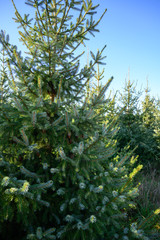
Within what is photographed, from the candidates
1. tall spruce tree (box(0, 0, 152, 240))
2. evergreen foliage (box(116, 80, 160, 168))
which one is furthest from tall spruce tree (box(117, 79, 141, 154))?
tall spruce tree (box(0, 0, 152, 240))

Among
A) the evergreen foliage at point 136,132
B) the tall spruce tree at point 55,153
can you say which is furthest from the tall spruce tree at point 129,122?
the tall spruce tree at point 55,153

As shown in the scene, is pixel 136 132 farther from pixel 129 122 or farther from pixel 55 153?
pixel 55 153

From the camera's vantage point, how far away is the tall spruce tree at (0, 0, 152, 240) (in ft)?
6.73

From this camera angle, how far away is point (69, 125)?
2209 millimetres

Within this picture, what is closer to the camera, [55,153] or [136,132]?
[55,153]

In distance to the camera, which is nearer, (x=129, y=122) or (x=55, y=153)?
(x=55, y=153)

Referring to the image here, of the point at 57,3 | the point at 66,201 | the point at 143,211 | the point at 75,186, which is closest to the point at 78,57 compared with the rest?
the point at 57,3

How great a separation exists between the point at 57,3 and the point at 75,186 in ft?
11.2

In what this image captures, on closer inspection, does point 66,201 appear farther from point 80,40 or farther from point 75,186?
point 80,40

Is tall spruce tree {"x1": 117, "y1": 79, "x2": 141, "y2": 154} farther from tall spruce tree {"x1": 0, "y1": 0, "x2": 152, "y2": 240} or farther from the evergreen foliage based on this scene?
tall spruce tree {"x1": 0, "y1": 0, "x2": 152, "y2": 240}

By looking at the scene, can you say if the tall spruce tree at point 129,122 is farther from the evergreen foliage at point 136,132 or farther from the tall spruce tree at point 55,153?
the tall spruce tree at point 55,153

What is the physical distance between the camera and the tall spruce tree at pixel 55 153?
2.05 meters

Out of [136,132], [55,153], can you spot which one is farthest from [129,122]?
[55,153]

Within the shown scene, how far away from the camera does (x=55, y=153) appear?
295 cm
